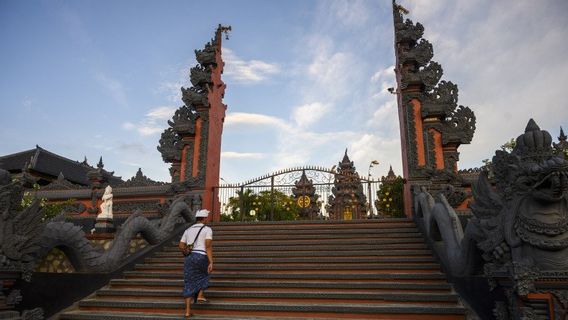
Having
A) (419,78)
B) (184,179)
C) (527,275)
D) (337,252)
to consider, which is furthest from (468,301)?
(184,179)

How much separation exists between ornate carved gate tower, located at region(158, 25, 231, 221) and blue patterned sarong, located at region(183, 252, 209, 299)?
6.12 metres

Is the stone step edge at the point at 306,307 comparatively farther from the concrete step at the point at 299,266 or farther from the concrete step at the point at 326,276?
the concrete step at the point at 299,266

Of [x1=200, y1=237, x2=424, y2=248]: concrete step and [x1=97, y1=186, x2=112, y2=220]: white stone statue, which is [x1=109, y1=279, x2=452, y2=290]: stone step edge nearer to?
[x1=200, y1=237, x2=424, y2=248]: concrete step

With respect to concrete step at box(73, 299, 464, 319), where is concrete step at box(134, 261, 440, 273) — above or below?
above

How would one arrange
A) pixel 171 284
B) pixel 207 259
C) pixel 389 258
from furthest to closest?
pixel 389 258, pixel 171 284, pixel 207 259

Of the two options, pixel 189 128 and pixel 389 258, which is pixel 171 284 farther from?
pixel 189 128

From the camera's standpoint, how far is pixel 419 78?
11375 millimetres

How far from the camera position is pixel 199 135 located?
40.4 feet

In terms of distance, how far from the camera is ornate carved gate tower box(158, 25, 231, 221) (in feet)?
38.3

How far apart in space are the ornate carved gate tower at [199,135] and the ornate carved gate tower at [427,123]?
19.0ft

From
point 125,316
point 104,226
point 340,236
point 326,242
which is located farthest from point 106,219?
point 340,236

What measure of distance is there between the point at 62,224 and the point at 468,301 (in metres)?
5.65

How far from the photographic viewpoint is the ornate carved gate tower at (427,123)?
34.5 feet

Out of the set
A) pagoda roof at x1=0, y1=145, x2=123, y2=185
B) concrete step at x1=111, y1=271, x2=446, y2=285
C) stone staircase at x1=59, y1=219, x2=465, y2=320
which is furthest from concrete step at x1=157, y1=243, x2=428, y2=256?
pagoda roof at x1=0, y1=145, x2=123, y2=185
